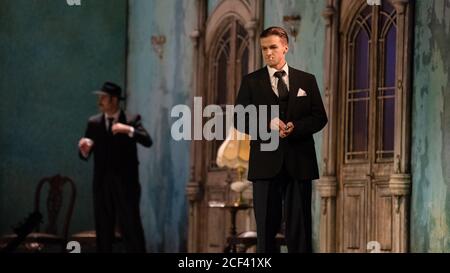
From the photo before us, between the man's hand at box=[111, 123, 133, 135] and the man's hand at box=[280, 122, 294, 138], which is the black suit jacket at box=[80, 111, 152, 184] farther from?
the man's hand at box=[280, 122, 294, 138]

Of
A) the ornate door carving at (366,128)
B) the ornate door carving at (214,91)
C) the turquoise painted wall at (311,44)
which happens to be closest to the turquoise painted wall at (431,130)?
the ornate door carving at (366,128)

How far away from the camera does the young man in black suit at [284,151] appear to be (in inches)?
295

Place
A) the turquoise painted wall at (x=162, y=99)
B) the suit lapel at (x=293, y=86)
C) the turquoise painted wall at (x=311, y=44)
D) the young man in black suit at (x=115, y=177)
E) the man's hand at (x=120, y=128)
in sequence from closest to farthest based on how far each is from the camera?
the suit lapel at (x=293, y=86) → the man's hand at (x=120, y=128) → the young man in black suit at (x=115, y=177) → the turquoise painted wall at (x=311, y=44) → the turquoise painted wall at (x=162, y=99)

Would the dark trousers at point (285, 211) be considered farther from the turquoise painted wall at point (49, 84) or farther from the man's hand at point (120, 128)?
the turquoise painted wall at point (49, 84)

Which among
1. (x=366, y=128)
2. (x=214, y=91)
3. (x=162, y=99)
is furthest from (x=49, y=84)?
(x=366, y=128)

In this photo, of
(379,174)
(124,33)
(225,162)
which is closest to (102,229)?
(225,162)

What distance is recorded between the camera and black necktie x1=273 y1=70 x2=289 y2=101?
7.77m

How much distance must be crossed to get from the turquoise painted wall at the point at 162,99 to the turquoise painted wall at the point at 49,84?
0.71 feet

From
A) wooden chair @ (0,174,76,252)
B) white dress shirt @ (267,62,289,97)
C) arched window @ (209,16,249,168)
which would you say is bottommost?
wooden chair @ (0,174,76,252)

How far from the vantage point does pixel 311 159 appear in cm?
763

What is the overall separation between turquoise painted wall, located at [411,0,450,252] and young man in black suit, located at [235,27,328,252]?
2.46 meters

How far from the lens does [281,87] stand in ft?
25.5

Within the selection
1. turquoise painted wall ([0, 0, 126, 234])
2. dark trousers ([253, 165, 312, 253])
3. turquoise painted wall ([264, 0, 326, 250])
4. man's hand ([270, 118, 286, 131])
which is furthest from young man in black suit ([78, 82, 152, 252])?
man's hand ([270, 118, 286, 131])

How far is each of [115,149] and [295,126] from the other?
3288mm
